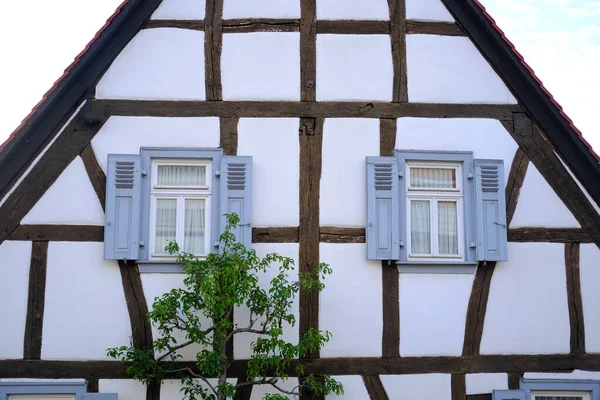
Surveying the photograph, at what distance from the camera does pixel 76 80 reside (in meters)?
9.06

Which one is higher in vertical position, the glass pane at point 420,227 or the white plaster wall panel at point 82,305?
the glass pane at point 420,227

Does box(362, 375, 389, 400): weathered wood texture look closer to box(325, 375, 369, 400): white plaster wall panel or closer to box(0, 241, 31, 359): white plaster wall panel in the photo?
box(325, 375, 369, 400): white plaster wall panel

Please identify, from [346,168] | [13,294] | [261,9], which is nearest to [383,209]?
[346,168]

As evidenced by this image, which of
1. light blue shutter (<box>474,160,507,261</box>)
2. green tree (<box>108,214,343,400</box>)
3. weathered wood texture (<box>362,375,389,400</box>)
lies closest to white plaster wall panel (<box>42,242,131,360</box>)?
green tree (<box>108,214,343,400</box>)

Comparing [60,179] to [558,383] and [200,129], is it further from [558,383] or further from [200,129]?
[558,383]

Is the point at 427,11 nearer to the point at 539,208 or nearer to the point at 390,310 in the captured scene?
the point at 539,208

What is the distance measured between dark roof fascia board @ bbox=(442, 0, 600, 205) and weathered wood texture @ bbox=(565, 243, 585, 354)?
0.65m

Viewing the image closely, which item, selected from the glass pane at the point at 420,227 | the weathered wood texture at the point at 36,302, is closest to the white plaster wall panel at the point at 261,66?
the glass pane at the point at 420,227

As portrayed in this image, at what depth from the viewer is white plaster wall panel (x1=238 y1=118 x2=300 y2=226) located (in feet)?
29.7

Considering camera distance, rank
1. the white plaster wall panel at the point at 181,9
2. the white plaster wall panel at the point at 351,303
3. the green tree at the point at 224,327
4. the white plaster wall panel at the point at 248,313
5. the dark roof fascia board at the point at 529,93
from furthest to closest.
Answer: the white plaster wall panel at the point at 181,9, the dark roof fascia board at the point at 529,93, the white plaster wall panel at the point at 351,303, the white plaster wall panel at the point at 248,313, the green tree at the point at 224,327

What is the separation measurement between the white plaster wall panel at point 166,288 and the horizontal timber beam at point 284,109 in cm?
177

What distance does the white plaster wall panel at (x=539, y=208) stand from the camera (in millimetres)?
9234

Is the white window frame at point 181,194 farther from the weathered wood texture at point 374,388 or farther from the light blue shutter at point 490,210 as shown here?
the light blue shutter at point 490,210

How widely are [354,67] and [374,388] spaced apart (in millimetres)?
3496
